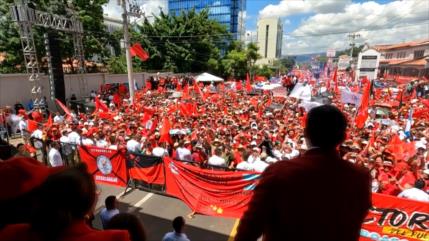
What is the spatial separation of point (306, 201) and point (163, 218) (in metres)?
5.77

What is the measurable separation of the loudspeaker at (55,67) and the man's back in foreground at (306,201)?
759 inches

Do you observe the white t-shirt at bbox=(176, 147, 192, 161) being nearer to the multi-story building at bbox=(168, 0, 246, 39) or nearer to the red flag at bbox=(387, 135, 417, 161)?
the red flag at bbox=(387, 135, 417, 161)

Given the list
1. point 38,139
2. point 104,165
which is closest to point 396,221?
point 104,165

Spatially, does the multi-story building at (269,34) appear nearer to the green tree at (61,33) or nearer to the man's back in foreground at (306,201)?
the green tree at (61,33)

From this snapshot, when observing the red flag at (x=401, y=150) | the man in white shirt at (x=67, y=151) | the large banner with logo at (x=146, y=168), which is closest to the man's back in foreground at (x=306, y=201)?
the large banner with logo at (x=146, y=168)

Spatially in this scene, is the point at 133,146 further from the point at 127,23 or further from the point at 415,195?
the point at 127,23

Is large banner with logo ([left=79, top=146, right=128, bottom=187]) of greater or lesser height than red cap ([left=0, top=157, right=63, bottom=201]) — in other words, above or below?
below

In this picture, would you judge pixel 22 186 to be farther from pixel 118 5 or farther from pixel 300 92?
pixel 118 5

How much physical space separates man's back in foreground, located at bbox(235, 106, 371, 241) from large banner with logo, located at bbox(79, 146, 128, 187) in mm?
6812

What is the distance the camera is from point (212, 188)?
255 inches

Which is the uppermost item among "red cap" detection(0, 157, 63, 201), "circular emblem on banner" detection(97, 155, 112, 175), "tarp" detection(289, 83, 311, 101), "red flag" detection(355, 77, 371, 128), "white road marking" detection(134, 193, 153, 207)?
"red cap" detection(0, 157, 63, 201)

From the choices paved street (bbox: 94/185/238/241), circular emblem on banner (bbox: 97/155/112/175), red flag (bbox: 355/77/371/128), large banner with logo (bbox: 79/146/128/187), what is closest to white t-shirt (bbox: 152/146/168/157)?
large banner with logo (bbox: 79/146/128/187)

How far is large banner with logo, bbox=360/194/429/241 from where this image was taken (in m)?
4.76

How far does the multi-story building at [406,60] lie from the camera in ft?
174
